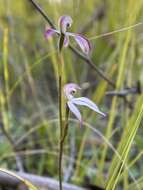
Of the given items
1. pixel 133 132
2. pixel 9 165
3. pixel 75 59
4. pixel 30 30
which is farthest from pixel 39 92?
pixel 133 132

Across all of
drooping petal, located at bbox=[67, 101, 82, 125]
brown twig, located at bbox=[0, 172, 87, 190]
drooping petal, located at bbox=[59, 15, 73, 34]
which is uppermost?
drooping petal, located at bbox=[59, 15, 73, 34]

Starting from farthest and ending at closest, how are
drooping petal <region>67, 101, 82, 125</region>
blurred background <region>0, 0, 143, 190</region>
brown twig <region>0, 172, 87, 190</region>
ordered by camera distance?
blurred background <region>0, 0, 143, 190</region>, brown twig <region>0, 172, 87, 190</region>, drooping petal <region>67, 101, 82, 125</region>

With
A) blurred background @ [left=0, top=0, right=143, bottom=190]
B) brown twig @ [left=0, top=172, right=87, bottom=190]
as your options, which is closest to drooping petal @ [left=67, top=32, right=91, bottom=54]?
blurred background @ [left=0, top=0, right=143, bottom=190]

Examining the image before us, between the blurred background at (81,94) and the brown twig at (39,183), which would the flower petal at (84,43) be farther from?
the brown twig at (39,183)

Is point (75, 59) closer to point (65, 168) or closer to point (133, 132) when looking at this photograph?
point (65, 168)

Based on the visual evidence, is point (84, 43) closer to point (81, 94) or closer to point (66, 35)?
point (66, 35)

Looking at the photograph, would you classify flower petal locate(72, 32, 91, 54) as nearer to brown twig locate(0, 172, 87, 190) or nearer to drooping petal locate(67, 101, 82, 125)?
drooping petal locate(67, 101, 82, 125)

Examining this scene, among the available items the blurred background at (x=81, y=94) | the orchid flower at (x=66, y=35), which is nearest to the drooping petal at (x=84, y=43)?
the orchid flower at (x=66, y=35)

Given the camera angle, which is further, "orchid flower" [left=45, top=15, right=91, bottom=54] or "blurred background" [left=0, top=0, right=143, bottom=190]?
"blurred background" [left=0, top=0, right=143, bottom=190]

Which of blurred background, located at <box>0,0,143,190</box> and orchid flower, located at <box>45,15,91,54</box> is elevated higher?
orchid flower, located at <box>45,15,91,54</box>
